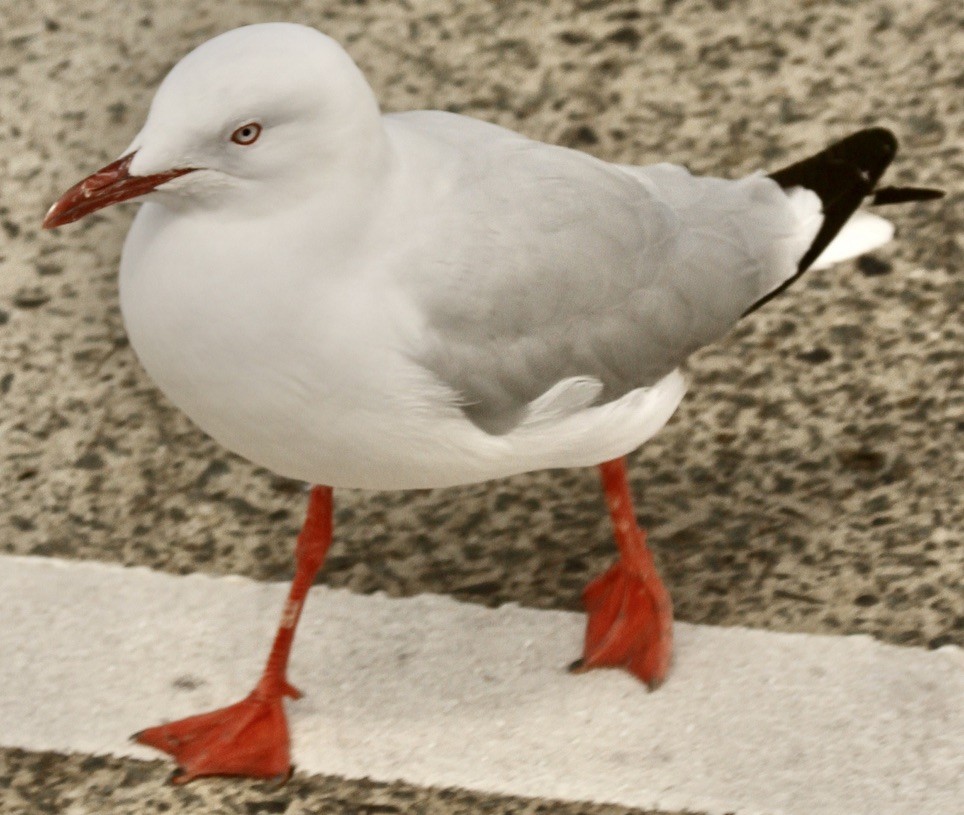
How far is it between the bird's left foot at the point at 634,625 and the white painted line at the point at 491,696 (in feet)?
0.10

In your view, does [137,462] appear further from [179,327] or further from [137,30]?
[137,30]

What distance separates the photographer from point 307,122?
197 centimetres

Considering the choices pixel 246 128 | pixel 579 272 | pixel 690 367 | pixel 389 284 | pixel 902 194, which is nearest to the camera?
pixel 246 128

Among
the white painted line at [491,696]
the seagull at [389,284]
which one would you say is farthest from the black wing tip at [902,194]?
the white painted line at [491,696]

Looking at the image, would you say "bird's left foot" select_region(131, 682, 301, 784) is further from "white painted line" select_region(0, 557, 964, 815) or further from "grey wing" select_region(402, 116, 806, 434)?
"grey wing" select_region(402, 116, 806, 434)

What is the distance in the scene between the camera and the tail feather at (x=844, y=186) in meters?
2.64

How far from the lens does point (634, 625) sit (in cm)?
262

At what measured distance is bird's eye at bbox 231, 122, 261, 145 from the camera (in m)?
1.95

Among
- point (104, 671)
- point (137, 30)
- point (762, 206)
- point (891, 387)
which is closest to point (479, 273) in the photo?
point (762, 206)

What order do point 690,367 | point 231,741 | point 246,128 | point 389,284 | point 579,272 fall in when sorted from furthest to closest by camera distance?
point 690,367
point 231,741
point 579,272
point 389,284
point 246,128

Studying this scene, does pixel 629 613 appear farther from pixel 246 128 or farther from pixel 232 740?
pixel 246 128

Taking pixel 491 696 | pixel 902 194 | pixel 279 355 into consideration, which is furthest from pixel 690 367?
pixel 279 355

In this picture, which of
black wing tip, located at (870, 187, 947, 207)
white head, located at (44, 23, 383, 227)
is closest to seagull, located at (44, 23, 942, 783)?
white head, located at (44, 23, 383, 227)

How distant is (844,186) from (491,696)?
1.06 m
